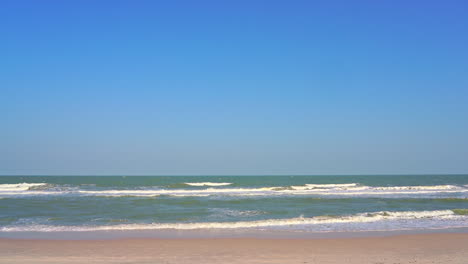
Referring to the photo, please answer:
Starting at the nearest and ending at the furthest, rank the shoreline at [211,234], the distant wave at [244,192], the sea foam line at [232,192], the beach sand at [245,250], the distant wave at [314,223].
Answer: the beach sand at [245,250] → the shoreline at [211,234] → the distant wave at [314,223] → the distant wave at [244,192] → the sea foam line at [232,192]

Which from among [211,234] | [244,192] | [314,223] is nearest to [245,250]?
[211,234]

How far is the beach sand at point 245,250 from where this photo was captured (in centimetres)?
921

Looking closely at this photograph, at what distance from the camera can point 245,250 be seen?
10.4 metres

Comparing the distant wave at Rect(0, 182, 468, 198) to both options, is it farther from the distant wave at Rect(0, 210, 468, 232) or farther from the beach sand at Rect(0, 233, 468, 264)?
the beach sand at Rect(0, 233, 468, 264)

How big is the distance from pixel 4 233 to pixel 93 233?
3.07m

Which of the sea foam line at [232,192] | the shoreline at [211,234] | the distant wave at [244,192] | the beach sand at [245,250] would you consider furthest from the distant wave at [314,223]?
the sea foam line at [232,192]

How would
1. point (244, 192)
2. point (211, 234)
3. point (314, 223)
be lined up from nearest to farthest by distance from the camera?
point (211, 234)
point (314, 223)
point (244, 192)

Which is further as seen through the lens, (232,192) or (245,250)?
(232,192)

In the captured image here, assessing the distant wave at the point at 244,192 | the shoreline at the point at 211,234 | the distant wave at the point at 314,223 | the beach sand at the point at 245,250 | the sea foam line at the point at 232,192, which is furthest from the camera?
the sea foam line at the point at 232,192

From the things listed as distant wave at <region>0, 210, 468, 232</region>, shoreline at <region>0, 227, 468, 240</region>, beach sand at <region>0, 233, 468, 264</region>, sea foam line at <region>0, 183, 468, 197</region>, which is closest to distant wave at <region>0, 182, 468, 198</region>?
sea foam line at <region>0, 183, 468, 197</region>

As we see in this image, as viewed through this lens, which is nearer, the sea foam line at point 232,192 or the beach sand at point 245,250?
the beach sand at point 245,250

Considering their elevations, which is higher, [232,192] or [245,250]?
[232,192]

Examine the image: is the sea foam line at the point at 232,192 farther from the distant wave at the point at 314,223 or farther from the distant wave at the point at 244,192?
the distant wave at the point at 314,223

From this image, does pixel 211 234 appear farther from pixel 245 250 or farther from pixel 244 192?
pixel 244 192
